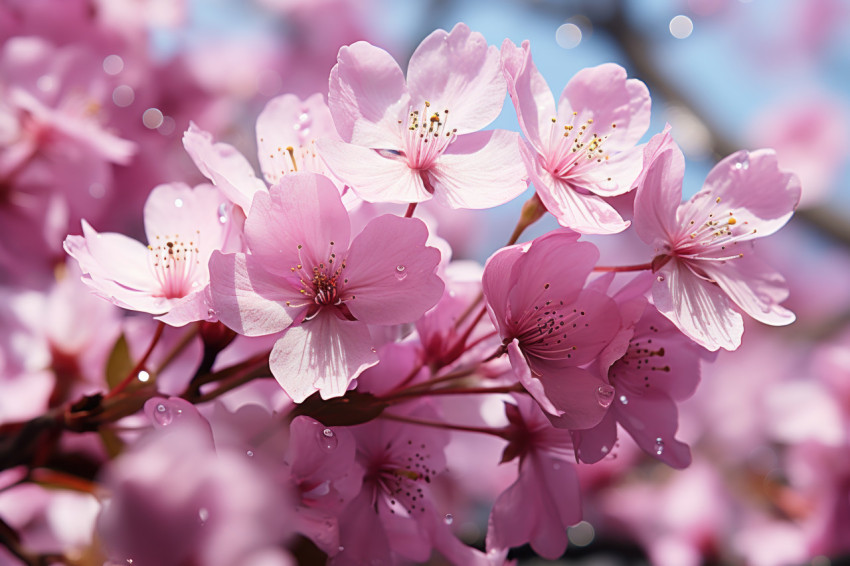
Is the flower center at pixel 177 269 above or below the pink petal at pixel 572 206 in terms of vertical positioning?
below

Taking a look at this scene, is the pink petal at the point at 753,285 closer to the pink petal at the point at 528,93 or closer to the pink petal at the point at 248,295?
the pink petal at the point at 528,93

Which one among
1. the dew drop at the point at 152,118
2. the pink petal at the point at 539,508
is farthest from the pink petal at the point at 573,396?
the dew drop at the point at 152,118

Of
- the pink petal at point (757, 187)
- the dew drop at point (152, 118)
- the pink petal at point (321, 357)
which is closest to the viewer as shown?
the pink petal at point (321, 357)

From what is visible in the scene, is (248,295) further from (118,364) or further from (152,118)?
(152,118)

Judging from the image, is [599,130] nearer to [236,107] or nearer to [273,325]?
[273,325]

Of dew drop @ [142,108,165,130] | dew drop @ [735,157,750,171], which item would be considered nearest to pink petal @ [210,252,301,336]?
dew drop @ [735,157,750,171]

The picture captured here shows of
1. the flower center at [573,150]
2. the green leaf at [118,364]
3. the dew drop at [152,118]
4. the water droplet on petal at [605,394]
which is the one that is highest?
the flower center at [573,150]

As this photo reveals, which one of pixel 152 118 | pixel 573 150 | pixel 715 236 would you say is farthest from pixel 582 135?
pixel 152 118

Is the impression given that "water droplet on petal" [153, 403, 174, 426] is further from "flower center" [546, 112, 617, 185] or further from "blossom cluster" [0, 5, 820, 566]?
"flower center" [546, 112, 617, 185]
